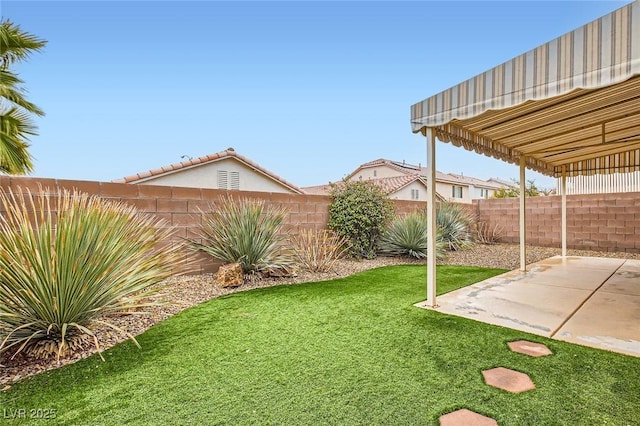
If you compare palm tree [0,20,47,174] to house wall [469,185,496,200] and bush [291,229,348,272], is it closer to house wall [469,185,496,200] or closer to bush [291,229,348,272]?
bush [291,229,348,272]

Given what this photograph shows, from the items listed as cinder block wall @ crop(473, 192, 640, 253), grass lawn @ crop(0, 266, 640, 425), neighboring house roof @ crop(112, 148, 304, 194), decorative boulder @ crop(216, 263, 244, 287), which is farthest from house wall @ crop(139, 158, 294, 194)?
grass lawn @ crop(0, 266, 640, 425)

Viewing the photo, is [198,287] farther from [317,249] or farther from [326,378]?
[326,378]

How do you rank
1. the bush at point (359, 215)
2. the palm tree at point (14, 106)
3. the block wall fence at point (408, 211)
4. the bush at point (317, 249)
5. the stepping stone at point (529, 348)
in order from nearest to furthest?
the stepping stone at point (529, 348)
the block wall fence at point (408, 211)
the bush at point (317, 249)
the palm tree at point (14, 106)
the bush at point (359, 215)

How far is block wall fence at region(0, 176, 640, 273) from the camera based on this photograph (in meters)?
5.20

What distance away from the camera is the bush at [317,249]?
21.7 feet

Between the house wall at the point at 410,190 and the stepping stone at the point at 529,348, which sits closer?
the stepping stone at the point at 529,348

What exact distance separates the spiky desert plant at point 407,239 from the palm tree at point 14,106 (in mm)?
8853

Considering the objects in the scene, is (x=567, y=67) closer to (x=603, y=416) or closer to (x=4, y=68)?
(x=603, y=416)

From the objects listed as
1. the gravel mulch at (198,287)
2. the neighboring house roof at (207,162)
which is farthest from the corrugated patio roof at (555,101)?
the neighboring house roof at (207,162)

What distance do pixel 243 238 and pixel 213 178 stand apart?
32.2ft

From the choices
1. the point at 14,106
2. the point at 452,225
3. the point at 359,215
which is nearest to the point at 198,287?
the point at 359,215

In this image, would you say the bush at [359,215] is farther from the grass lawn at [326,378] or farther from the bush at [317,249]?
the grass lawn at [326,378]

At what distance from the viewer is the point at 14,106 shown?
7.41 metres

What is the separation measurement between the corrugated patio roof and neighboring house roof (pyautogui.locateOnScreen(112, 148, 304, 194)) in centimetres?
903
